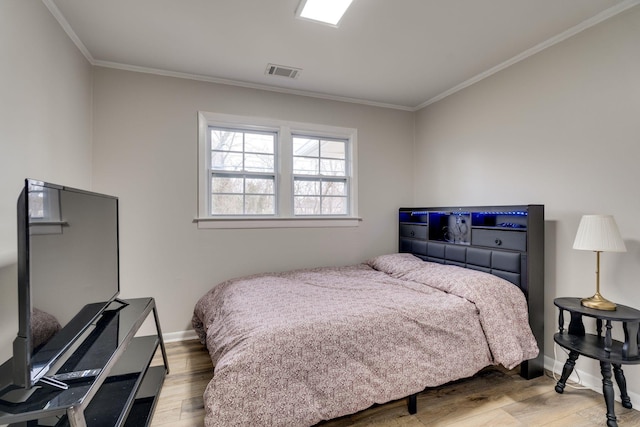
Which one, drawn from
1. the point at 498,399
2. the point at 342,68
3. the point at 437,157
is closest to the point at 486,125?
the point at 437,157

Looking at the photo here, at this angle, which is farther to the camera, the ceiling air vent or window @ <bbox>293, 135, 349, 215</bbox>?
window @ <bbox>293, 135, 349, 215</bbox>

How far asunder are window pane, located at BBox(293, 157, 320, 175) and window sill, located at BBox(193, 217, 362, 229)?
1.80ft

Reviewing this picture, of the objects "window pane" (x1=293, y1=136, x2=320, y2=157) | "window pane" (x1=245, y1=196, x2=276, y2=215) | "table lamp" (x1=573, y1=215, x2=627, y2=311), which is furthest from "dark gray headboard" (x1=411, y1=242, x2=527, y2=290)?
"window pane" (x1=245, y1=196, x2=276, y2=215)

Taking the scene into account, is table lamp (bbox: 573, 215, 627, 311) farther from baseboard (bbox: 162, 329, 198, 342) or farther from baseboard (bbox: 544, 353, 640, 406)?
baseboard (bbox: 162, 329, 198, 342)

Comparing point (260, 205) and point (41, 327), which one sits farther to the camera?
point (260, 205)

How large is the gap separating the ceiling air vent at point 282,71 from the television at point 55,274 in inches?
71.4

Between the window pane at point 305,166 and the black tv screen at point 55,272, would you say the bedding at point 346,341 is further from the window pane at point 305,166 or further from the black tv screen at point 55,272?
the window pane at point 305,166

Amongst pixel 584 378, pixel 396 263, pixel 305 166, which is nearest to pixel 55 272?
pixel 305 166

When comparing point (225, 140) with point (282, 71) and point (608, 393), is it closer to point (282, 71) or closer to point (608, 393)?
point (282, 71)

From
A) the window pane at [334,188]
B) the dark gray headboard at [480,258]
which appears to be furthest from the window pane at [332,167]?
the dark gray headboard at [480,258]

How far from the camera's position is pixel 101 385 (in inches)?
62.9

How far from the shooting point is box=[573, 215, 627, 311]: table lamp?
1832 millimetres

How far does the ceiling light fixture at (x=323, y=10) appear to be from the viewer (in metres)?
1.96

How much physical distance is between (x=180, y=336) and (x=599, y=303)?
3.37 meters
